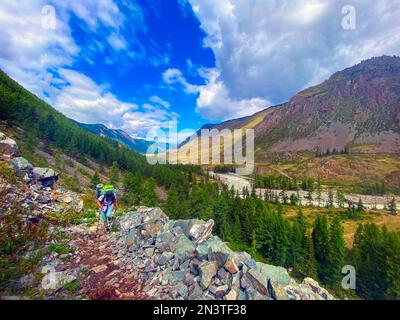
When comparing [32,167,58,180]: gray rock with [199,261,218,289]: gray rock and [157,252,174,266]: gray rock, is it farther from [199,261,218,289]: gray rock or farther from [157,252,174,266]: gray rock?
[199,261,218,289]: gray rock

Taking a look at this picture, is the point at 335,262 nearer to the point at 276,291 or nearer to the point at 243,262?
the point at 243,262

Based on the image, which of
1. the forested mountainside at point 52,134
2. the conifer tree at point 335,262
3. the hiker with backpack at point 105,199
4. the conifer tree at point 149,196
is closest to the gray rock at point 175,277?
the hiker with backpack at point 105,199

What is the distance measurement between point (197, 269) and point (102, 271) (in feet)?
17.1

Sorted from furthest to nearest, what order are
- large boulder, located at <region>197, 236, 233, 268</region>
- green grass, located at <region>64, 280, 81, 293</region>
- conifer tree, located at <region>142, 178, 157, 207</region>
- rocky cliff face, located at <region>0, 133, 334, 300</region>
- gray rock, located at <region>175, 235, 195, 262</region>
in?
conifer tree, located at <region>142, 178, 157, 207</region> → gray rock, located at <region>175, 235, 195, 262</region> → large boulder, located at <region>197, 236, 233, 268</region> → rocky cliff face, located at <region>0, 133, 334, 300</region> → green grass, located at <region>64, 280, 81, 293</region>

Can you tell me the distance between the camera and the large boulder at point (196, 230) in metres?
15.6

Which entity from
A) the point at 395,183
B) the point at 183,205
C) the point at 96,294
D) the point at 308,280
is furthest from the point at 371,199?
the point at 96,294

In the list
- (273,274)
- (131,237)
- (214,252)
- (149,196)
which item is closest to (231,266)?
(214,252)

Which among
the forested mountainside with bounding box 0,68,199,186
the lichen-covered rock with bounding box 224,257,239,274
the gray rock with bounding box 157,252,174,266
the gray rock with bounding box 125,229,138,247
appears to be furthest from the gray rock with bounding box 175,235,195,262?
the forested mountainside with bounding box 0,68,199,186

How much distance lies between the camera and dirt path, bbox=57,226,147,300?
36.9 ft

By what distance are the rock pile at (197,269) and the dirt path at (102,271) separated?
0.41 meters

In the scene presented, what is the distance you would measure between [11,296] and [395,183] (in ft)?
832

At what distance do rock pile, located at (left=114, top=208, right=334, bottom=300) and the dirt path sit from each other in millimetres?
410

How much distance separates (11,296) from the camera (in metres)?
8.62

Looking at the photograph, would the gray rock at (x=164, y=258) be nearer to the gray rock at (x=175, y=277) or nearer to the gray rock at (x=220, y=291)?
the gray rock at (x=175, y=277)
